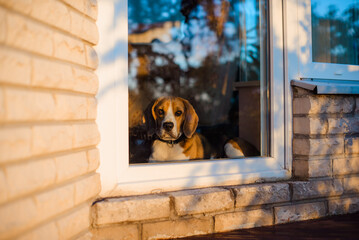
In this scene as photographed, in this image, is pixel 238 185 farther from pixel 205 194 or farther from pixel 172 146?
pixel 172 146

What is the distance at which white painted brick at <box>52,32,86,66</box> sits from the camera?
51.1 inches

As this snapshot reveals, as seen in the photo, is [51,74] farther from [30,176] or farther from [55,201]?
[55,201]

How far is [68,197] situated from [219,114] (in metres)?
2.68

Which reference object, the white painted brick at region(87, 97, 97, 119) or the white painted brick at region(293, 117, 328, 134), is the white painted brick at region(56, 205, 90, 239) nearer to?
the white painted brick at region(87, 97, 97, 119)

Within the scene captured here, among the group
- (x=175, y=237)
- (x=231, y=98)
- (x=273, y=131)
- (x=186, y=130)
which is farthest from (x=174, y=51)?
(x=175, y=237)

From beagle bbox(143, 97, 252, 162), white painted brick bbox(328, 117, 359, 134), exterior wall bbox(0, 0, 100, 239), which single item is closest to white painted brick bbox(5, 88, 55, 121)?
exterior wall bbox(0, 0, 100, 239)

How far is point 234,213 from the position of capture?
77.6 inches

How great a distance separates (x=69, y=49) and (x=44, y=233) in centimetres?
84

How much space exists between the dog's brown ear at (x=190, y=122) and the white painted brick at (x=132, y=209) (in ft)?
3.25

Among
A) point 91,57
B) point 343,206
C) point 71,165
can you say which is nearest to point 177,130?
point 91,57

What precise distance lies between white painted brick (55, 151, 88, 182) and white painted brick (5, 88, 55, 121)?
22cm

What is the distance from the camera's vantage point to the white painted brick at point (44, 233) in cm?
108

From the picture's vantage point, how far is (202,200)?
1859mm

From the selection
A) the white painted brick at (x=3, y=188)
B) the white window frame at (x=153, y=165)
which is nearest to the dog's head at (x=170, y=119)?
the white window frame at (x=153, y=165)
